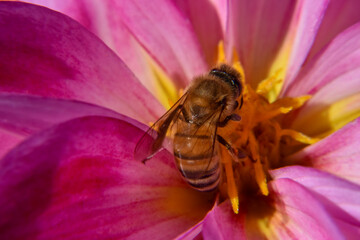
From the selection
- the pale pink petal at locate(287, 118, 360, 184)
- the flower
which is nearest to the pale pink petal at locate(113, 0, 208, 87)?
the flower

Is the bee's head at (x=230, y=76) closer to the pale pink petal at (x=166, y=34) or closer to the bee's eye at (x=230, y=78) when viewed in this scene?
the bee's eye at (x=230, y=78)

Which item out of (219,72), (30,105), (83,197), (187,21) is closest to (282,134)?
(219,72)

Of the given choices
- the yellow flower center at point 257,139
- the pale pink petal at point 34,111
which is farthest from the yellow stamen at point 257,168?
the pale pink petal at point 34,111

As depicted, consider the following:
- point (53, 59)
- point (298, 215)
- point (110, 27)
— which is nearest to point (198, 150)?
point (298, 215)

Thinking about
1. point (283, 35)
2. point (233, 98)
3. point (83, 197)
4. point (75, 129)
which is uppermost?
point (283, 35)

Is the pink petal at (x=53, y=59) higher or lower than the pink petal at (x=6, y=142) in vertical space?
higher

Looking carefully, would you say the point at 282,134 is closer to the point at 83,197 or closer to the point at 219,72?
the point at 219,72

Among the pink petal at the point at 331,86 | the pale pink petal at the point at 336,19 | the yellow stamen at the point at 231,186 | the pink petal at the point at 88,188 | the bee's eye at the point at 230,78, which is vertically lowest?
the pink petal at the point at 88,188
